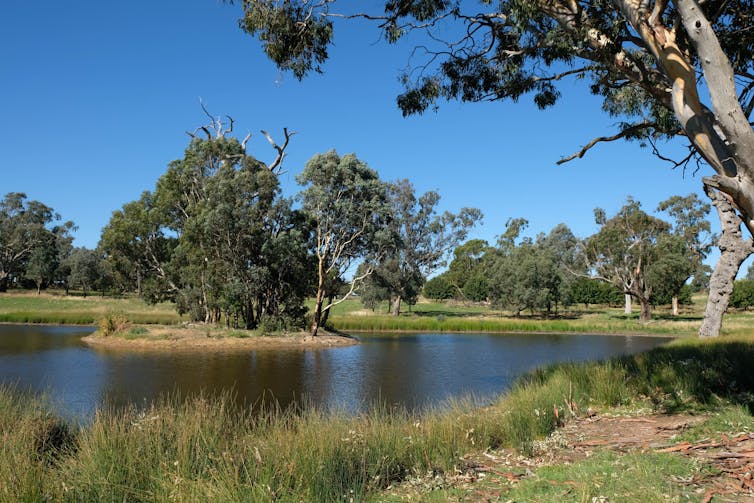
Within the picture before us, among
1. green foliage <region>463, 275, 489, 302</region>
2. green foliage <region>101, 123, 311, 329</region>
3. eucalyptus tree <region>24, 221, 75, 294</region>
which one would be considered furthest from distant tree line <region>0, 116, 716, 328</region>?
eucalyptus tree <region>24, 221, 75, 294</region>

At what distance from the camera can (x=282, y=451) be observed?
511cm

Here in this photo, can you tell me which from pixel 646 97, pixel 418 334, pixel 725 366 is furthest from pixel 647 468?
pixel 418 334

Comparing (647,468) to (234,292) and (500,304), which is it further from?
(500,304)

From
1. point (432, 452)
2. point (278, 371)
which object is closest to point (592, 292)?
point (278, 371)

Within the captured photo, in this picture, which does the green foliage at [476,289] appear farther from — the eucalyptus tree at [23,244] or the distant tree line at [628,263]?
the eucalyptus tree at [23,244]

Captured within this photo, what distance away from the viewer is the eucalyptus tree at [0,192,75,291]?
222 feet

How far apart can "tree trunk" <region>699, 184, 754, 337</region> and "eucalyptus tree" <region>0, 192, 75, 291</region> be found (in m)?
74.8

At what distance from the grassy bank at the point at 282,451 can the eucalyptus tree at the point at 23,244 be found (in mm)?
72355

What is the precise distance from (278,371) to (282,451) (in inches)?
567

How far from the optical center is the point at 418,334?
132 feet

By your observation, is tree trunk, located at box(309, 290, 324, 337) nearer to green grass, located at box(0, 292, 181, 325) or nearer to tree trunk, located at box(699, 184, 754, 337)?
green grass, located at box(0, 292, 181, 325)

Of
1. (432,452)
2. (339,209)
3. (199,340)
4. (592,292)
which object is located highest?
(339,209)

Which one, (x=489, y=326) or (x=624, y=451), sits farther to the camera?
(x=489, y=326)

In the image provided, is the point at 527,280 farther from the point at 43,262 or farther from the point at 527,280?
the point at 43,262
